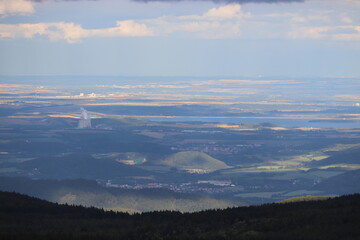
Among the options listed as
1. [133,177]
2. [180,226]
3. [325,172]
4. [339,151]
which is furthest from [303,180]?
[180,226]

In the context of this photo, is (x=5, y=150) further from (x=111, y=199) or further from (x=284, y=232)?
(x=284, y=232)

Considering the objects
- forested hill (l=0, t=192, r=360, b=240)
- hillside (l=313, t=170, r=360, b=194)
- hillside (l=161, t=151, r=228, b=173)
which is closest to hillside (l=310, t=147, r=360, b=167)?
hillside (l=161, t=151, r=228, b=173)

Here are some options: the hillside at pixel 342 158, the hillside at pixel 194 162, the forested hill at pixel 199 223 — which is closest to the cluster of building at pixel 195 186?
the hillside at pixel 194 162

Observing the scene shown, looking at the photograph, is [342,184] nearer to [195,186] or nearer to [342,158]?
[195,186]

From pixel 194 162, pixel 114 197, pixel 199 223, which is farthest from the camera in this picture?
pixel 194 162

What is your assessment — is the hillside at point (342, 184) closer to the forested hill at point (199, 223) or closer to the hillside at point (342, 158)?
the hillside at point (342, 158)

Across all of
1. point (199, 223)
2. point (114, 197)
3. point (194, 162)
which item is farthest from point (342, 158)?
point (199, 223)

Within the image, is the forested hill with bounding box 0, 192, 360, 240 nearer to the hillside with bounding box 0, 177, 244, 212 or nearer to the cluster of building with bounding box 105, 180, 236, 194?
the hillside with bounding box 0, 177, 244, 212
